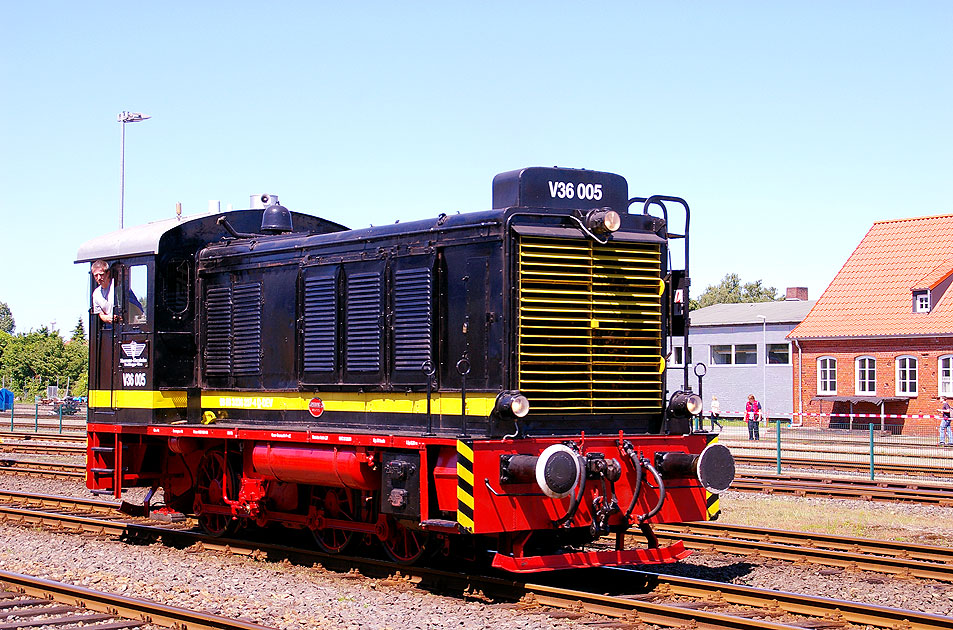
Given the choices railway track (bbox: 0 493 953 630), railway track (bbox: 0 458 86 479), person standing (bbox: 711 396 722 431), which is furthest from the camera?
railway track (bbox: 0 458 86 479)

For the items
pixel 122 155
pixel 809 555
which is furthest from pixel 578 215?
pixel 122 155

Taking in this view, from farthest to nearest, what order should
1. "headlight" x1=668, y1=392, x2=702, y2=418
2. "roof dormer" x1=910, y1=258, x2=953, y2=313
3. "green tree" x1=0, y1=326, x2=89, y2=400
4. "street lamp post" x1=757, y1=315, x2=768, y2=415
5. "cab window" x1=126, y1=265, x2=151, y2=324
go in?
1. "green tree" x1=0, y1=326, x2=89, y2=400
2. "street lamp post" x1=757, y1=315, x2=768, y2=415
3. "roof dormer" x1=910, y1=258, x2=953, y2=313
4. "cab window" x1=126, y1=265, x2=151, y2=324
5. "headlight" x1=668, y1=392, x2=702, y2=418

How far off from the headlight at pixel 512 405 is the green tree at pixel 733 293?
85.0 metres

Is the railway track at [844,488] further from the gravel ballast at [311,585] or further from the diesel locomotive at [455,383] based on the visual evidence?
the diesel locomotive at [455,383]

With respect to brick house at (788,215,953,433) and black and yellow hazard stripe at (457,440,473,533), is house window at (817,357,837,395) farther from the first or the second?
black and yellow hazard stripe at (457,440,473,533)

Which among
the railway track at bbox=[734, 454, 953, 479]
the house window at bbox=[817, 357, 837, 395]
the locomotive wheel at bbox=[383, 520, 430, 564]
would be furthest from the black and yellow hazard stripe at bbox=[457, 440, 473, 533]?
the house window at bbox=[817, 357, 837, 395]

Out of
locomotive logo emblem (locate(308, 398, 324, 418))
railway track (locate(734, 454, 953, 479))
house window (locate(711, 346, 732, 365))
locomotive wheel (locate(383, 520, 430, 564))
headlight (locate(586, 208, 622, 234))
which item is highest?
headlight (locate(586, 208, 622, 234))

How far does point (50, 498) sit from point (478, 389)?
902 centimetres

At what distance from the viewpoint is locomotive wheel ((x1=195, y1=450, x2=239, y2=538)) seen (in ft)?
37.9

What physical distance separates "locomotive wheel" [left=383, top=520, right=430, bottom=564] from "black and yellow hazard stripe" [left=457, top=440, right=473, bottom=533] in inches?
50.8

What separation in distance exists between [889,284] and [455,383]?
3157cm

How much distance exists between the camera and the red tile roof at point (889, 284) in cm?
3525

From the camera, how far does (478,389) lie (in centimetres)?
917

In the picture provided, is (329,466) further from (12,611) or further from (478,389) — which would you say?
(12,611)
